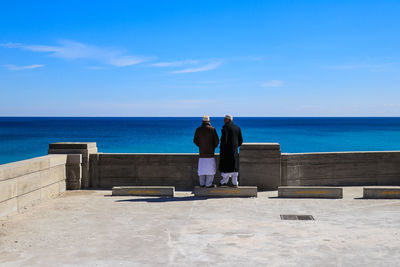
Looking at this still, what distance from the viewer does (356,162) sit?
1175 centimetres

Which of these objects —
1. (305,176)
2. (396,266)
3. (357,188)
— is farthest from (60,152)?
(396,266)

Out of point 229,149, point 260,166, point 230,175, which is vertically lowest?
point 230,175

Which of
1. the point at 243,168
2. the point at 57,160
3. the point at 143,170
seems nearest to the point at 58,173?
the point at 57,160

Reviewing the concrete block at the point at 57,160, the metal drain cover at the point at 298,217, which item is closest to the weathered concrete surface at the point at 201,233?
the metal drain cover at the point at 298,217

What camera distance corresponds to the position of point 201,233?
6582 millimetres

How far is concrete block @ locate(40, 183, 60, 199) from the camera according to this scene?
9.56 m

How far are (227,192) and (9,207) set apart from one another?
462cm

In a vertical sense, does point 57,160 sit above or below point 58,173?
above

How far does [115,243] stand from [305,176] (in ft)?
22.2

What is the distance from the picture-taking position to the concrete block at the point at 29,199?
8.50m

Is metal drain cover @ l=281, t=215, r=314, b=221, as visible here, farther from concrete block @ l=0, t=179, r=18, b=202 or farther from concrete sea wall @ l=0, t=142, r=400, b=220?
concrete block @ l=0, t=179, r=18, b=202

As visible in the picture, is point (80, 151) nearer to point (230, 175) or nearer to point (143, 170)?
point (143, 170)

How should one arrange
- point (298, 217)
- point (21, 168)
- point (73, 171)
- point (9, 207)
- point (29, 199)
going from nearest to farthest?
1. point (298, 217)
2. point (9, 207)
3. point (21, 168)
4. point (29, 199)
5. point (73, 171)

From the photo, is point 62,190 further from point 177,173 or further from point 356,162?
point 356,162
